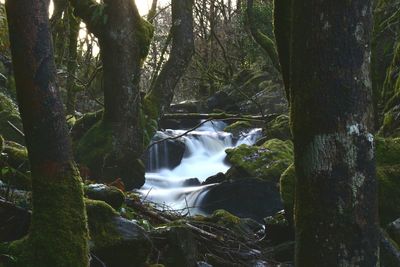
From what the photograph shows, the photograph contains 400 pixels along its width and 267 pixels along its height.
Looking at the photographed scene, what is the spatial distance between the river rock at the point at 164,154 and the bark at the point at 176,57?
138 inches

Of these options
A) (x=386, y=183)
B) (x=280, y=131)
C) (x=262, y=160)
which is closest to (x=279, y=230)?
(x=386, y=183)

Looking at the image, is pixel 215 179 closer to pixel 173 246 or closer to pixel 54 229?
pixel 173 246

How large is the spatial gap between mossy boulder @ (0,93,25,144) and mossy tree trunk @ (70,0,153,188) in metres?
1.90

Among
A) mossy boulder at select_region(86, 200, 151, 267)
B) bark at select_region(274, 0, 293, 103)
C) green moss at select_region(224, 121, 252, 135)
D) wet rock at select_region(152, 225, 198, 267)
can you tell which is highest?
bark at select_region(274, 0, 293, 103)

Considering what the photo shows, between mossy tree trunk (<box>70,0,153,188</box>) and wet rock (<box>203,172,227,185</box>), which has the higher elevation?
mossy tree trunk (<box>70,0,153,188</box>)

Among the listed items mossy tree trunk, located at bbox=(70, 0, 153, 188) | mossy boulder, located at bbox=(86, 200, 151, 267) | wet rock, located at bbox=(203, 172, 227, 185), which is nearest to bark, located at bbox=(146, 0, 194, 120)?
mossy tree trunk, located at bbox=(70, 0, 153, 188)

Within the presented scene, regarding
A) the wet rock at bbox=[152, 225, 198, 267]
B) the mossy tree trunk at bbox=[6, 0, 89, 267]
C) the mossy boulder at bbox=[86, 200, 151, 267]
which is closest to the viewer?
the mossy tree trunk at bbox=[6, 0, 89, 267]

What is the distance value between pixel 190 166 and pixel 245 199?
4.42 m

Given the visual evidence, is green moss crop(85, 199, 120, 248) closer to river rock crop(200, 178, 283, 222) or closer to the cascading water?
the cascading water

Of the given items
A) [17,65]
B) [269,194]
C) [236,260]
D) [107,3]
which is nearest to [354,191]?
[17,65]

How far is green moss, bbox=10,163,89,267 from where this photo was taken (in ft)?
10.4

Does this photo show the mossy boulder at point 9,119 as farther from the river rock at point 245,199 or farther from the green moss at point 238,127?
the green moss at point 238,127

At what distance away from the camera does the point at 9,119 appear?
9953 mm

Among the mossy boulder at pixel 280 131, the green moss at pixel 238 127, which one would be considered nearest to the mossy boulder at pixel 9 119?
the mossy boulder at pixel 280 131
